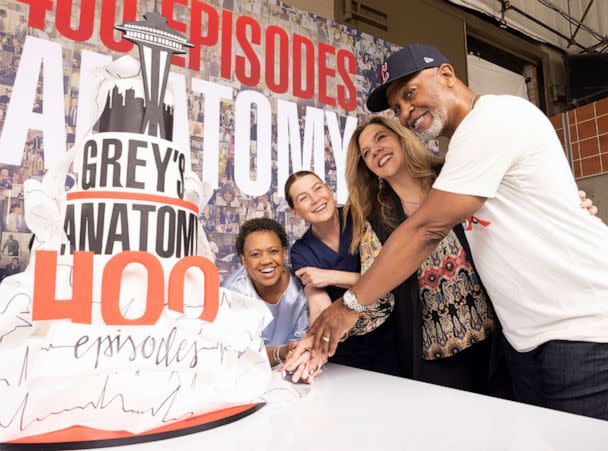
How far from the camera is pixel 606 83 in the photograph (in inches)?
136

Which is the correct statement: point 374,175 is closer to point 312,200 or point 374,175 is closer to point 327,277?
point 312,200

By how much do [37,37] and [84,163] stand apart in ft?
4.04

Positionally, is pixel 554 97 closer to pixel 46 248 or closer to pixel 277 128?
pixel 277 128

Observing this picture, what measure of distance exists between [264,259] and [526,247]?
827mm

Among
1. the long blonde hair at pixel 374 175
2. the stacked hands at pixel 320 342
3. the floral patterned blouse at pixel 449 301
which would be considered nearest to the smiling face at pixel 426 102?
the long blonde hair at pixel 374 175

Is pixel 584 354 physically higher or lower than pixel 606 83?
lower

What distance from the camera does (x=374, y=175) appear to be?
144 centimetres

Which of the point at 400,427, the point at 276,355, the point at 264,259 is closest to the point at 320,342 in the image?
the point at 276,355

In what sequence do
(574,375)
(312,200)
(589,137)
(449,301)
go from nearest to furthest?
(574,375) → (449,301) → (312,200) → (589,137)

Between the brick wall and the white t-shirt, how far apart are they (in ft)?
10.1

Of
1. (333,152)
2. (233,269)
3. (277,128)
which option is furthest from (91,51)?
(333,152)

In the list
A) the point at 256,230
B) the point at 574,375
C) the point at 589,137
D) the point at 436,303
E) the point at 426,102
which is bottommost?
the point at 574,375

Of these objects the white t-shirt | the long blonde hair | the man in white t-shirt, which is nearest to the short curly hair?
the long blonde hair

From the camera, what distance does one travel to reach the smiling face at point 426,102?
3.60 ft
